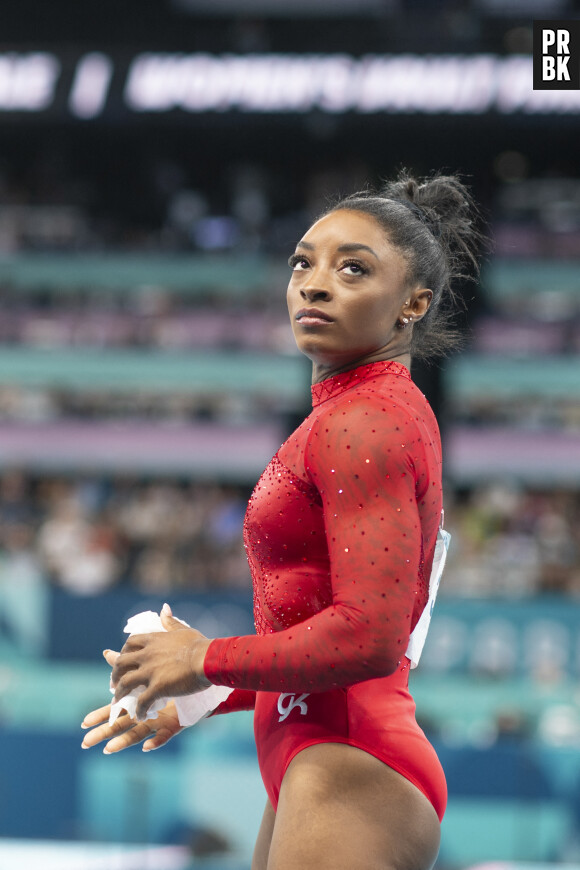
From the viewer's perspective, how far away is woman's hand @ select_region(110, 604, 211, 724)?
1.48 m

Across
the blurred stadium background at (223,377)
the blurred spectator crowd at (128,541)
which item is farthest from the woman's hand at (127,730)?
the blurred spectator crowd at (128,541)

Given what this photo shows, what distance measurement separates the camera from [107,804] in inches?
229

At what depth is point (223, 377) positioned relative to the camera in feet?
39.5

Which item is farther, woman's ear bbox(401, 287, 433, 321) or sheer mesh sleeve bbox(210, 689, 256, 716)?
sheer mesh sleeve bbox(210, 689, 256, 716)

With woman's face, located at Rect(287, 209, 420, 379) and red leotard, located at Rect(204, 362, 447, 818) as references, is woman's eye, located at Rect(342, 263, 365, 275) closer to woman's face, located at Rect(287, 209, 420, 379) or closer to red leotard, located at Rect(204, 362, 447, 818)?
woman's face, located at Rect(287, 209, 420, 379)

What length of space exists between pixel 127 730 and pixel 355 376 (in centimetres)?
67

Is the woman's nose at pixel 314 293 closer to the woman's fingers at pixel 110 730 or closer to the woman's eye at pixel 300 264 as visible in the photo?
the woman's eye at pixel 300 264

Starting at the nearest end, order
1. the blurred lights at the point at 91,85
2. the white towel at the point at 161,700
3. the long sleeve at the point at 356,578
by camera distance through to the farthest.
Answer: the long sleeve at the point at 356,578, the white towel at the point at 161,700, the blurred lights at the point at 91,85

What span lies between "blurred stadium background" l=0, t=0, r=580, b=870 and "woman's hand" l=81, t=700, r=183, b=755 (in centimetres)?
143

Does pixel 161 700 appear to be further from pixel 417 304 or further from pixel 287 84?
pixel 287 84

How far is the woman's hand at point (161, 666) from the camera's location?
58.1 inches

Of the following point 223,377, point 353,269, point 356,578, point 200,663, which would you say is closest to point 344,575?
point 356,578

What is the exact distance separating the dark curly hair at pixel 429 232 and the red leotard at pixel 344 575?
18 cm

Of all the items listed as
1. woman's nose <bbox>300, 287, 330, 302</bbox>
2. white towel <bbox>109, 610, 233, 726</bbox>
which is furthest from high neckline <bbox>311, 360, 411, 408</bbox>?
white towel <bbox>109, 610, 233, 726</bbox>
